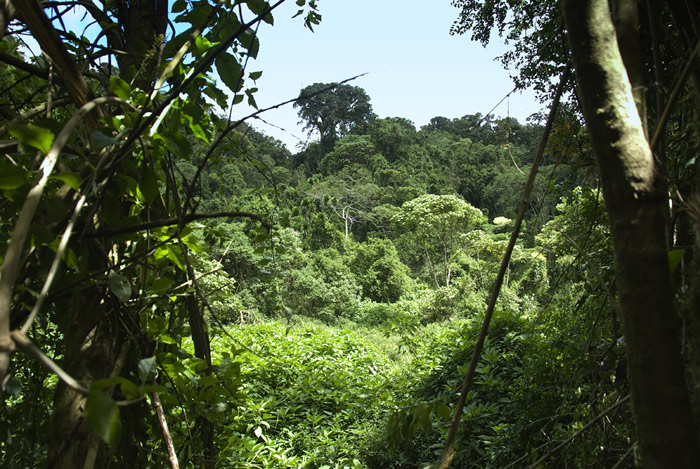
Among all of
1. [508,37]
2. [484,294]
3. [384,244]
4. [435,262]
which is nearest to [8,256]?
[508,37]

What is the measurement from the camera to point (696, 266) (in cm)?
51

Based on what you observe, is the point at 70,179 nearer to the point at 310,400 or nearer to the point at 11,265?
the point at 11,265

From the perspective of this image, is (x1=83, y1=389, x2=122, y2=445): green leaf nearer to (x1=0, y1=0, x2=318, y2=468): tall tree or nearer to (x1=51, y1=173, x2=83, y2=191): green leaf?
(x1=0, y1=0, x2=318, y2=468): tall tree


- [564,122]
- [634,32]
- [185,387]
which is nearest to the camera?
[634,32]

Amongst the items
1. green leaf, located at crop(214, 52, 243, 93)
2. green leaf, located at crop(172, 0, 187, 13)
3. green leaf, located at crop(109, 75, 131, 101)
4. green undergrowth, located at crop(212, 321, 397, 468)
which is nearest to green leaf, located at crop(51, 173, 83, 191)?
green leaf, located at crop(109, 75, 131, 101)

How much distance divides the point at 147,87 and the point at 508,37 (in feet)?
12.3

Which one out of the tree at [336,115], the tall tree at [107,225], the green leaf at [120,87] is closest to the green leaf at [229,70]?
the tall tree at [107,225]

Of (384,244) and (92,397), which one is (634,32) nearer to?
(92,397)

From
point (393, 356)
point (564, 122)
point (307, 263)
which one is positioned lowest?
point (393, 356)

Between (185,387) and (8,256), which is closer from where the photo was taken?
(8,256)

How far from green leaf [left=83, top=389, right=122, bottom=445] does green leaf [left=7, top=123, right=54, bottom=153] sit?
0.74 feet

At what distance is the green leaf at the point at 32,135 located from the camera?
0.38m

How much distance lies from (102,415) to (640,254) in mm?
376

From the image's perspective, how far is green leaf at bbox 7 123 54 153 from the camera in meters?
0.38
